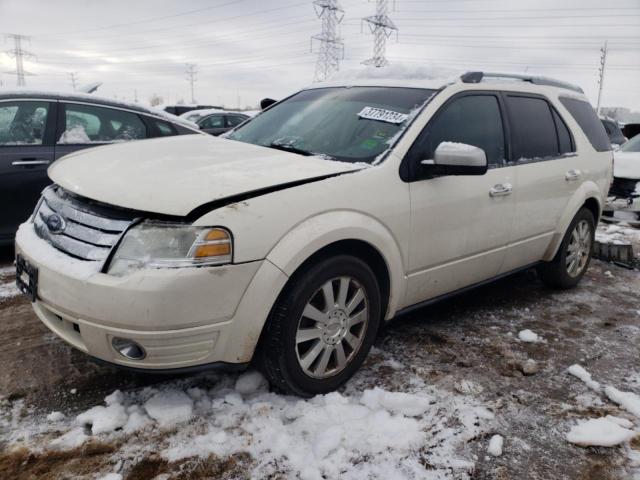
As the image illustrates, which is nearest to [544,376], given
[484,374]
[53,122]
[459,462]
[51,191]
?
[484,374]

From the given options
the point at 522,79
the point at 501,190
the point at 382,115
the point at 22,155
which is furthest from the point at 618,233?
the point at 22,155

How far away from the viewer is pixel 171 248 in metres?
2.24

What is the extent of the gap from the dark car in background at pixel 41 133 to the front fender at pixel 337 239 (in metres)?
3.17

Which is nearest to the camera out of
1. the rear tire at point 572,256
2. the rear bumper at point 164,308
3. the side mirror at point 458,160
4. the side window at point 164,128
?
the rear bumper at point 164,308

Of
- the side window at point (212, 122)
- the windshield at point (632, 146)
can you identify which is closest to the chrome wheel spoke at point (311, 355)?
the windshield at point (632, 146)

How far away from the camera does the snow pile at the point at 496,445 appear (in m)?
2.42

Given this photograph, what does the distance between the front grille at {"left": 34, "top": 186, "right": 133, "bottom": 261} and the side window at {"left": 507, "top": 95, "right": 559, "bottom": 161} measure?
107 inches

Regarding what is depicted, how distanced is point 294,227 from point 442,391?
1.25 meters

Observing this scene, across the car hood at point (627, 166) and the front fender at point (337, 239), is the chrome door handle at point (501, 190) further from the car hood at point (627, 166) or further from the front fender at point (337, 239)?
the car hood at point (627, 166)

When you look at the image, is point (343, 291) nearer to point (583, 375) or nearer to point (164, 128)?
point (583, 375)

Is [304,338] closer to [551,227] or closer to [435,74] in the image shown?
[435,74]

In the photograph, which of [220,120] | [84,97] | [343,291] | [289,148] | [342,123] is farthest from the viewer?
[220,120]

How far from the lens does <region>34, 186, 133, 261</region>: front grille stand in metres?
2.33

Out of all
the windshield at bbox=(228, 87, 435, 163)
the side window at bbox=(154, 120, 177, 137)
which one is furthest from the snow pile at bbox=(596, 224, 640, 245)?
the side window at bbox=(154, 120, 177, 137)
